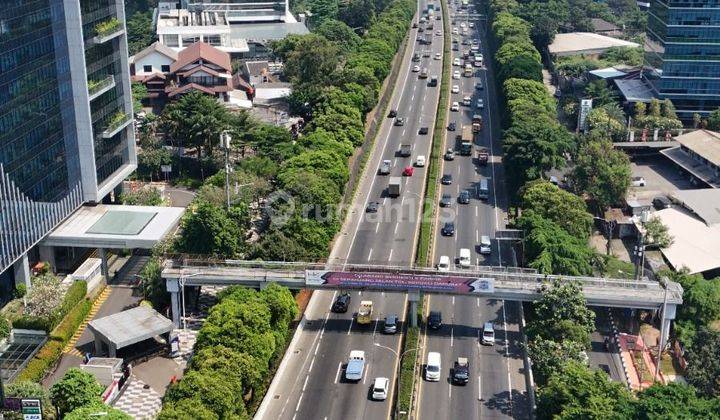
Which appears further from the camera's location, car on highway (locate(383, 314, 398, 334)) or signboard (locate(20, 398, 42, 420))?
car on highway (locate(383, 314, 398, 334))

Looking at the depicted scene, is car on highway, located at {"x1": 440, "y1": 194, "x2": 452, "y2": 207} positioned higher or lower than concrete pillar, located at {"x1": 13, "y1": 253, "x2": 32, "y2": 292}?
lower

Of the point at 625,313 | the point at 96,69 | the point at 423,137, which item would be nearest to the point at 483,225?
the point at 625,313

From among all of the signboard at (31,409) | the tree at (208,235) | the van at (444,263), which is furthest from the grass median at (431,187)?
the signboard at (31,409)

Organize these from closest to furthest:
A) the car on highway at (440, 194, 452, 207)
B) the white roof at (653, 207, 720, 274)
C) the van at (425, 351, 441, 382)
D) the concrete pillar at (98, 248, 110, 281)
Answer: the van at (425, 351, 441, 382) → the concrete pillar at (98, 248, 110, 281) → the white roof at (653, 207, 720, 274) → the car on highway at (440, 194, 452, 207)

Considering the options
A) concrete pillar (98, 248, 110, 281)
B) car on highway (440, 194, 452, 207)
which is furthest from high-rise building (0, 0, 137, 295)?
car on highway (440, 194, 452, 207)

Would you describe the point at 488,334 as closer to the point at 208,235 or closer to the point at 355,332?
the point at 355,332

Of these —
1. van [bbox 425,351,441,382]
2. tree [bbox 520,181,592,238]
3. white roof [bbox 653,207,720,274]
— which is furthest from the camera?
tree [bbox 520,181,592,238]

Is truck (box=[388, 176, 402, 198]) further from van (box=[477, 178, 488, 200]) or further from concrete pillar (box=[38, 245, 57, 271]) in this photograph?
concrete pillar (box=[38, 245, 57, 271])
